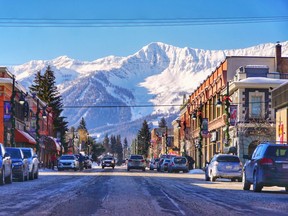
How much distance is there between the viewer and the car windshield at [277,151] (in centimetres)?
2396

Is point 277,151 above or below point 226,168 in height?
above

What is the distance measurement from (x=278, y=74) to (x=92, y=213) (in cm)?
5549

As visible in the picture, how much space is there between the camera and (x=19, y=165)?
31812 mm

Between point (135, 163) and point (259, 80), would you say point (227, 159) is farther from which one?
point (135, 163)

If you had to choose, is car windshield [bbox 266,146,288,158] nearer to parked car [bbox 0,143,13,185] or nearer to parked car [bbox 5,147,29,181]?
parked car [bbox 0,143,13,185]

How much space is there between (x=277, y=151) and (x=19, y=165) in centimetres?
1370

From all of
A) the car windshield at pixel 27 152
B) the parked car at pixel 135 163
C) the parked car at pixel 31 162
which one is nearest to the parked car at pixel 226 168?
the parked car at pixel 31 162

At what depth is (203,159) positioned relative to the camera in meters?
88.1

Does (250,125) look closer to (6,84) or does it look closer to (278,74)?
(278,74)

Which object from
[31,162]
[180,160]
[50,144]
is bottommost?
[180,160]

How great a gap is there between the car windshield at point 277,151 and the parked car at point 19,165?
529 inches

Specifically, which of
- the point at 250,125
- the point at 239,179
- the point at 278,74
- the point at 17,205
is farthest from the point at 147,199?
the point at 278,74

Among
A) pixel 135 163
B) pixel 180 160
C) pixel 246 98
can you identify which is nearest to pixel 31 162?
pixel 180 160

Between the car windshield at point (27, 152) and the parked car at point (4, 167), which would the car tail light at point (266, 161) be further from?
the car windshield at point (27, 152)
